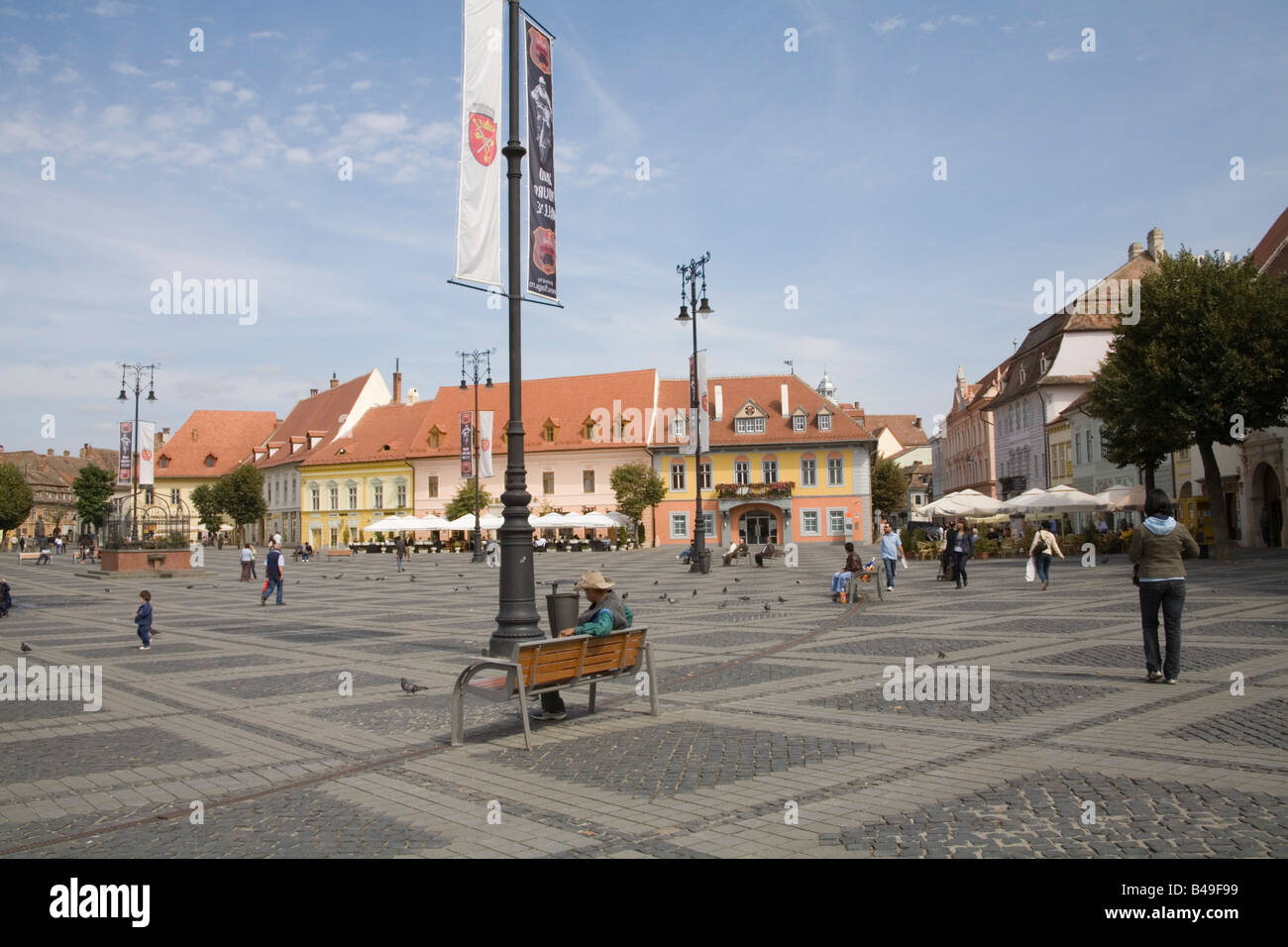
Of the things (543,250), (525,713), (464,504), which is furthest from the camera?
(464,504)

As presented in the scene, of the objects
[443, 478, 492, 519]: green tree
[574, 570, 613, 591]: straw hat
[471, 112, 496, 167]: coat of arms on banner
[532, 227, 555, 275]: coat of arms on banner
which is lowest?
[574, 570, 613, 591]: straw hat

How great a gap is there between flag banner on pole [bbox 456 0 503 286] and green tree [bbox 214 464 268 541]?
76699mm

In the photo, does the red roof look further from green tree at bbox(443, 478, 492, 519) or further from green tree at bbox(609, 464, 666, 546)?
green tree at bbox(443, 478, 492, 519)

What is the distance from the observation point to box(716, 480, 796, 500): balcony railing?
65.8 metres

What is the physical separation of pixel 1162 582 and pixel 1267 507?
32.8m

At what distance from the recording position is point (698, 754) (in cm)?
744

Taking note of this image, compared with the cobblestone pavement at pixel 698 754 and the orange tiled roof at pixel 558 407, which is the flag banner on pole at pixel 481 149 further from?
the orange tiled roof at pixel 558 407

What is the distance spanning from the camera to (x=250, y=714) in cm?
945

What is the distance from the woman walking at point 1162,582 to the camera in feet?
32.3

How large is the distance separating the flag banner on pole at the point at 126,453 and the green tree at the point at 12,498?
64253 millimetres

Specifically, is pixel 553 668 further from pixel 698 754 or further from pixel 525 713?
pixel 698 754

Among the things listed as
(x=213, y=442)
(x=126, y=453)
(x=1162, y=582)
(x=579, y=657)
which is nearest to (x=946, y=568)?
(x=1162, y=582)

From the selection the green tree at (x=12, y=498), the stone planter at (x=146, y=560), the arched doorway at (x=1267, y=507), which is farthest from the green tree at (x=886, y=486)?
the green tree at (x=12, y=498)

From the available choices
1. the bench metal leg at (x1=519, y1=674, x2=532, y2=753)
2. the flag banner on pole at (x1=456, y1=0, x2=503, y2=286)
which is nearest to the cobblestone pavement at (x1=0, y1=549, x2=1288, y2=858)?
the bench metal leg at (x1=519, y1=674, x2=532, y2=753)
